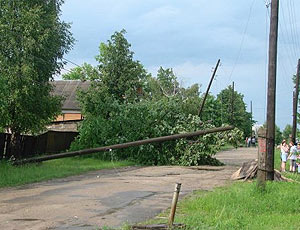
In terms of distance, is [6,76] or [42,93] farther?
[42,93]

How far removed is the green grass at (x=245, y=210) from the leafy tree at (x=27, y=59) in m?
10.1

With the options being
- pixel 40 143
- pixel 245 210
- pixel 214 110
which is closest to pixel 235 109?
pixel 214 110

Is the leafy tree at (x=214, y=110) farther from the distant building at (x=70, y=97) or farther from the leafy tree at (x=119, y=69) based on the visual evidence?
the leafy tree at (x=119, y=69)

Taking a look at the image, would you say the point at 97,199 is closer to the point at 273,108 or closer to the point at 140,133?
the point at 273,108

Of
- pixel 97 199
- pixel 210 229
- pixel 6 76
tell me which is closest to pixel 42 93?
pixel 6 76

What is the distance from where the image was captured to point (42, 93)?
20.0 meters

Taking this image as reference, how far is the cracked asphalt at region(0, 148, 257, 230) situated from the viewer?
27.7 feet

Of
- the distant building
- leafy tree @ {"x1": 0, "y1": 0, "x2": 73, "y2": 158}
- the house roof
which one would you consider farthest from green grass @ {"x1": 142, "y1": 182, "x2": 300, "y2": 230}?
the house roof

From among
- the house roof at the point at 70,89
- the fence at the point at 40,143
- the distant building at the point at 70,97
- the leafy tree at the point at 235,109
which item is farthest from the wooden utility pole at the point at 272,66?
the leafy tree at the point at 235,109

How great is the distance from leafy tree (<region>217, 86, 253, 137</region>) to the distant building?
31.4m

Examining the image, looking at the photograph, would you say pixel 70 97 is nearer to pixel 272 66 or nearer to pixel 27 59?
pixel 27 59

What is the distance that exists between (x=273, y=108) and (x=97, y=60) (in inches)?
847

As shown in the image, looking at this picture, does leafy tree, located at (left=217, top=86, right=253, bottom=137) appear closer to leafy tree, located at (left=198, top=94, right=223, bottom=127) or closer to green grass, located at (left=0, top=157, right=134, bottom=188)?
leafy tree, located at (left=198, top=94, right=223, bottom=127)

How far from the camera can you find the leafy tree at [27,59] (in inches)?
727
